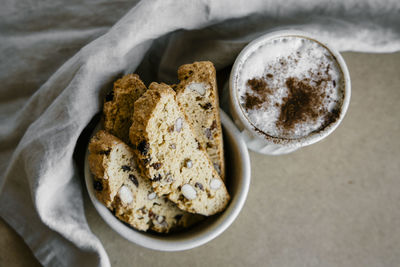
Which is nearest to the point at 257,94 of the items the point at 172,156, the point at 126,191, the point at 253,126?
the point at 253,126

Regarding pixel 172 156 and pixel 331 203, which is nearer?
pixel 172 156

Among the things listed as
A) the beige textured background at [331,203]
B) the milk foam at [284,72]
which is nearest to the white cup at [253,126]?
the milk foam at [284,72]

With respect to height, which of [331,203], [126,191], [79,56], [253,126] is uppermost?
[79,56]

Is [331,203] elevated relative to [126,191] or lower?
lower

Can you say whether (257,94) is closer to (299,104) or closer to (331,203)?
(299,104)

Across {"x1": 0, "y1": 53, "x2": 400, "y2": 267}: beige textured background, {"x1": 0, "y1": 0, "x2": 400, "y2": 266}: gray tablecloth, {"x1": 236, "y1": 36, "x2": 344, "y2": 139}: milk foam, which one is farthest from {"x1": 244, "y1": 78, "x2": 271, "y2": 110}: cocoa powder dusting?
{"x1": 0, "y1": 53, "x2": 400, "y2": 267}: beige textured background

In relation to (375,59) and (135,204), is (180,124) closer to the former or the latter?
(135,204)
